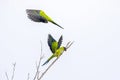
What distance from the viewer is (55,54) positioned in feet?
1.94

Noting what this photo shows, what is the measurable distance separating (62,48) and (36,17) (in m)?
0.11

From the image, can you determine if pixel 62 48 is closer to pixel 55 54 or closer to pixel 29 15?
pixel 55 54

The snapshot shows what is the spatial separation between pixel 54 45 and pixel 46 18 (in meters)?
0.08

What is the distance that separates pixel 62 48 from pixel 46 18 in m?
0.09

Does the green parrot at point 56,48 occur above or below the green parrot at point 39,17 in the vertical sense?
below

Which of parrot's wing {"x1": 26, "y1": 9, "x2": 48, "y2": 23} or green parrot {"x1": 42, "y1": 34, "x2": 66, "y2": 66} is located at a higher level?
parrot's wing {"x1": 26, "y1": 9, "x2": 48, "y2": 23}

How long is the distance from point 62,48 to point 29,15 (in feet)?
0.42

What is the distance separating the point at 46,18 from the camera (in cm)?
60

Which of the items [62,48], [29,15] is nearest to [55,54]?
[62,48]

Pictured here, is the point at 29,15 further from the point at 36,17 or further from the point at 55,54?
the point at 55,54

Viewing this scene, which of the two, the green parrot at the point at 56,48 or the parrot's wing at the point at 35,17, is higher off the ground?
the parrot's wing at the point at 35,17

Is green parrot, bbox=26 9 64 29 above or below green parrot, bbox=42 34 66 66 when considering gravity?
above

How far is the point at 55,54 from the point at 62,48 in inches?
1.1

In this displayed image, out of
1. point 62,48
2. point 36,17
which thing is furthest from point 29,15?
point 62,48
